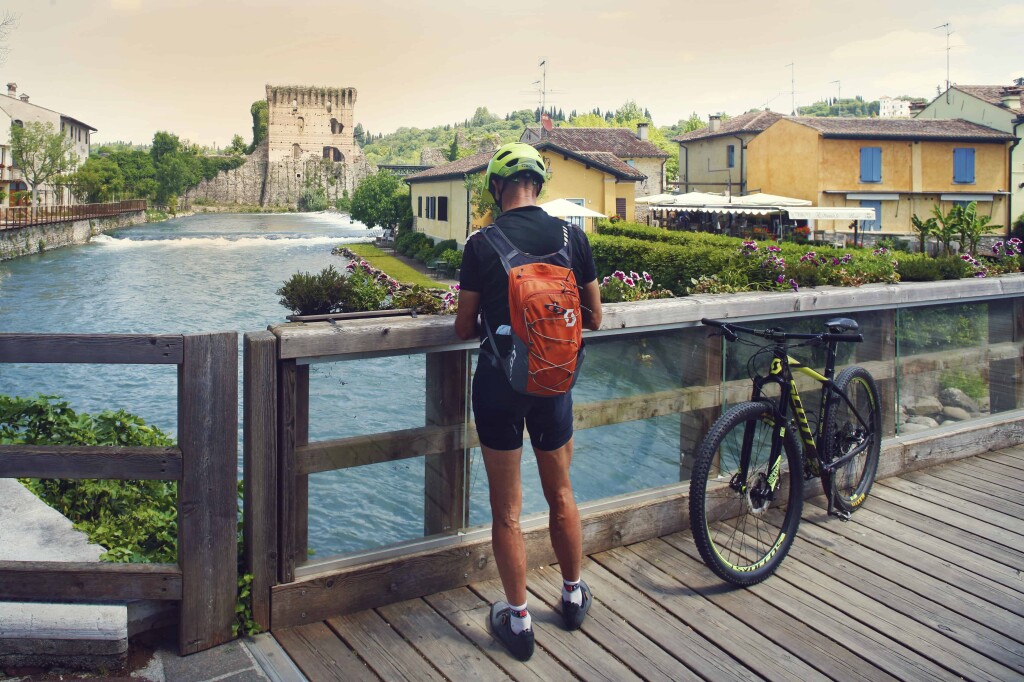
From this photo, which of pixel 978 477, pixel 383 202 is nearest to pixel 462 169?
pixel 383 202

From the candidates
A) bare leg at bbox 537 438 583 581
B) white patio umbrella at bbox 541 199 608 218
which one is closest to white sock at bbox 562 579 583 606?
bare leg at bbox 537 438 583 581

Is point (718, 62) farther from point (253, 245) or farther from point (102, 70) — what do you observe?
point (253, 245)

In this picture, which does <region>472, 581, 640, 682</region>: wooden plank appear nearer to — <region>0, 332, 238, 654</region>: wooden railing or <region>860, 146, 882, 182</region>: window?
<region>0, 332, 238, 654</region>: wooden railing

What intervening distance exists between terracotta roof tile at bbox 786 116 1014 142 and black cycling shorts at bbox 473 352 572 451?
3888 cm

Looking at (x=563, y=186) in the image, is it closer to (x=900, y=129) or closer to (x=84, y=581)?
(x=900, y=129)

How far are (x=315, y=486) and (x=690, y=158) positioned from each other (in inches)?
2050

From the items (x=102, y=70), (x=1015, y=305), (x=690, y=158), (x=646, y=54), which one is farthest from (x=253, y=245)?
(x=646, y=54)

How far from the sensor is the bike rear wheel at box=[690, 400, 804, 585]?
3.53 m

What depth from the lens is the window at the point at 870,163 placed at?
3984 centimetres

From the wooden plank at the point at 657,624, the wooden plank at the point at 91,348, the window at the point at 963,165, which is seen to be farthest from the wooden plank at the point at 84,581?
the window at the point at 963,165

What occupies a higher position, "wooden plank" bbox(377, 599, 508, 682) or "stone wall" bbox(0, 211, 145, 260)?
"stone wall" bbox(0, 211, 145, 260)

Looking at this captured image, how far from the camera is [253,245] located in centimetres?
5347

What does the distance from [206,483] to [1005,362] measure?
455 cm

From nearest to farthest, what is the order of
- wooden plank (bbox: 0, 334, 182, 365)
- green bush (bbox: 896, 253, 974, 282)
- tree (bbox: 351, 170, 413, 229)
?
wooden plank (bbox: 0, 334, 182, 365) → green bush (bbox: 896, 253, 974, 282) → tree (bbox: 351, 170, 413, 229)
